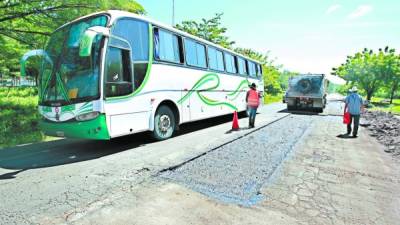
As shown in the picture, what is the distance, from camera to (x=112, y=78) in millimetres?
5879

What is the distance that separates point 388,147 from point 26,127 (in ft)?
39.1

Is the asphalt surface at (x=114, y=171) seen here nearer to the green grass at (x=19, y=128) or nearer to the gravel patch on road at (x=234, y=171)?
the gravel patch on road at (x=234, y=171)

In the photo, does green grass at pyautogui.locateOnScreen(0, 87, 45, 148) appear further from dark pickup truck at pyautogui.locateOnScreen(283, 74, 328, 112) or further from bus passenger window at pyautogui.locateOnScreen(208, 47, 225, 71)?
dark pickup truck at pyautogui.locateOnScreen(283, 74, 328, 112)

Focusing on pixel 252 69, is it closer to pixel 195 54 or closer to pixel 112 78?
pixel 195 54

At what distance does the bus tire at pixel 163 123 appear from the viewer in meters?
7.40

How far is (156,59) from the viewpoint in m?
7.23

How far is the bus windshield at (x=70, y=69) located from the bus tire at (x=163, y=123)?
2.18m

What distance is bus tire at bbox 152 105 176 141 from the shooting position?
24.3ft

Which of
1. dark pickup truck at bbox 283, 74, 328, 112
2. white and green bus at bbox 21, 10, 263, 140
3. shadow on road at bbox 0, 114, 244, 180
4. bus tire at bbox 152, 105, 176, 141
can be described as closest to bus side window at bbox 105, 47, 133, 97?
white and green bus at bbox 21, 10, 263, 140

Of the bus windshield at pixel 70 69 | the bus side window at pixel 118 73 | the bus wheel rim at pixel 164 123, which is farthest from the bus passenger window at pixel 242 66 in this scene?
the bus windshield at pixel 70 69

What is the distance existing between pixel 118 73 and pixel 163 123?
2.20 metres

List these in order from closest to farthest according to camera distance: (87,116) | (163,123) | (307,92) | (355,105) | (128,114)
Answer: (87,116), (128,114), (163,123), (355,105), (307,92)

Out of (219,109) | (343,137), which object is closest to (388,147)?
(343,137)

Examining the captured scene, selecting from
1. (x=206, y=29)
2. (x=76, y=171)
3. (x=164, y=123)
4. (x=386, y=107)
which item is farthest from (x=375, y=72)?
(x=76, y=171)
